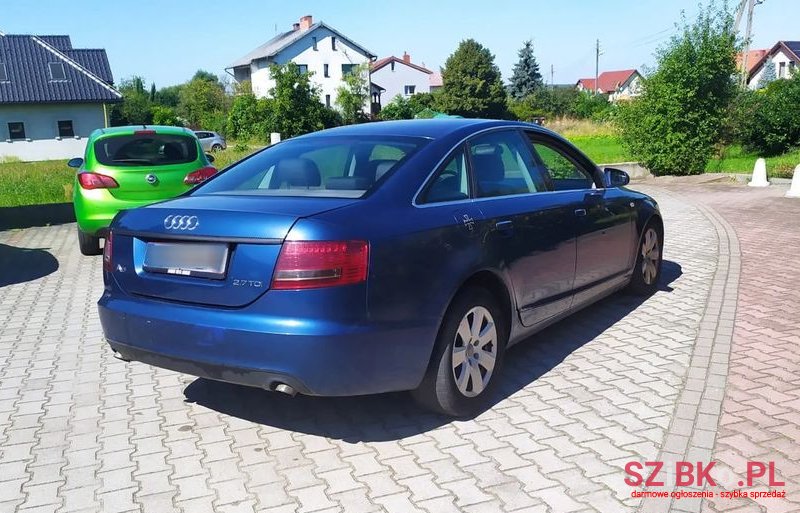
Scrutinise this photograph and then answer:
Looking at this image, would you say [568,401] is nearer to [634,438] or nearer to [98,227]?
[634,438]

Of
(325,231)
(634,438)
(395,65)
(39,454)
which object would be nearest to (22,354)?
(39,454)

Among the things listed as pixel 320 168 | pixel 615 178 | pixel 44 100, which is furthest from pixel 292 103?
pixel 320 168

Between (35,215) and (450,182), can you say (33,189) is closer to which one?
(35,215)

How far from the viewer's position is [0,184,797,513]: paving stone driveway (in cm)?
333

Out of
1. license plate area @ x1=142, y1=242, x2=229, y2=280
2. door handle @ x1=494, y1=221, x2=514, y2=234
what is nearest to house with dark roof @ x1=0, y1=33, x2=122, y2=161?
license plate area @ x1=142, y1=242, x2=229, y2=280

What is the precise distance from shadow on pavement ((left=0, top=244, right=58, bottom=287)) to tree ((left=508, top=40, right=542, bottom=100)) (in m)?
80.7

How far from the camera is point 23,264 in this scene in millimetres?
9539

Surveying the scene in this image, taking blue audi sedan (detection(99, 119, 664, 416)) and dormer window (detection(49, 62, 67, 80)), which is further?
dormer window (detection(49, 62, 67, 80))

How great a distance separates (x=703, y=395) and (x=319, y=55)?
70510 millimetres

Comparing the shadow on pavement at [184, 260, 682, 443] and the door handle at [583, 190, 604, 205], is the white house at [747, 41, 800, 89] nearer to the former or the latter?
the door handle at [583, 190, 604, 205]

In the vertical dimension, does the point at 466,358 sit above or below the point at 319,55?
below

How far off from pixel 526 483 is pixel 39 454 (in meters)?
2.51

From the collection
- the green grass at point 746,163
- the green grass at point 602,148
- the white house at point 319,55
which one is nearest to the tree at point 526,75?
the white house at point 319,55

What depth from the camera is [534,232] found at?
4641mm
